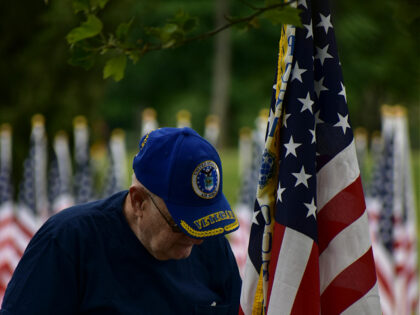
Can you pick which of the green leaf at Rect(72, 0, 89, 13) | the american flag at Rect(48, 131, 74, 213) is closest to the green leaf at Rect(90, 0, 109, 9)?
the green leaf at Rect(72, 0, 89, 13)

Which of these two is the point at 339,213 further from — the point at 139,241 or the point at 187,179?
the point at 139,241

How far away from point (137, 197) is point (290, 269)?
0.60 meters

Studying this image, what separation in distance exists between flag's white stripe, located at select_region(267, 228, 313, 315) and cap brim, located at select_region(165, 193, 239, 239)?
→ 0.24 meters

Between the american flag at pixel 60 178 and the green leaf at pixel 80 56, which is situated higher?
the green leaf at pixel 80 56

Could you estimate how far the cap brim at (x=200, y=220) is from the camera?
2.74 metres

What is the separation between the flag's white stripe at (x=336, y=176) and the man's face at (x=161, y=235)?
1.51ft

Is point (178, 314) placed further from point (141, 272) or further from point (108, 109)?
point (108, 109)

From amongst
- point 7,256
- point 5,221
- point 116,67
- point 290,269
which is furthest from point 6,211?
point 290,269

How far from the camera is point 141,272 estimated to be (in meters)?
2.86

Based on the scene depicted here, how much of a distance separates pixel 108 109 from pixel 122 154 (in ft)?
92.6

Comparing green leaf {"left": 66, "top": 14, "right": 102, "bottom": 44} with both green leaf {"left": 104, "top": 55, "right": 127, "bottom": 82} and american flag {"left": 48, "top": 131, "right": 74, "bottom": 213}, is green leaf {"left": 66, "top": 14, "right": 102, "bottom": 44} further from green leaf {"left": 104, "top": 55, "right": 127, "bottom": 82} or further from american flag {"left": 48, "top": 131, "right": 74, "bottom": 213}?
american flag {"left": 48, "top": 131, "right": 74, "bottom": 213}

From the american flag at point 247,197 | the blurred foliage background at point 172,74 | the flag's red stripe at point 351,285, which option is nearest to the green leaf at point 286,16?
the flag's red stripe at point 351,285

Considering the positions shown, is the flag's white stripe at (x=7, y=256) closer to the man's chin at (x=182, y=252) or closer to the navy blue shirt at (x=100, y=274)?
the navy blue shirt at (x=100, y=274)

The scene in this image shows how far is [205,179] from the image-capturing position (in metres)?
2.77
